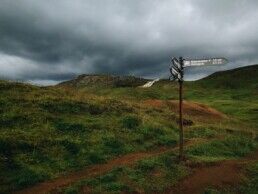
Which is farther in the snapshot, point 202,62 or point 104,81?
point 104,81

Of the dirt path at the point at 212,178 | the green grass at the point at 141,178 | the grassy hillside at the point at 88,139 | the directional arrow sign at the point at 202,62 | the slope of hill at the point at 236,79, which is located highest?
the slope of hill at the point at 236,79

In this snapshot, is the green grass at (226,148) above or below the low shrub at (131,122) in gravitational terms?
below

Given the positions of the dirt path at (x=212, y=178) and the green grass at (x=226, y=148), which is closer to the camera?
the dirt path at (x=212, y=178)

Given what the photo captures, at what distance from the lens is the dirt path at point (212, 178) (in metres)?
18.4

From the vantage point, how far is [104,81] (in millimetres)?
170875

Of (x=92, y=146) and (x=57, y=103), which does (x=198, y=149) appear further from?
(x=57, y=103)

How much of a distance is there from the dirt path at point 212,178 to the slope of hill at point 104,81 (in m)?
128

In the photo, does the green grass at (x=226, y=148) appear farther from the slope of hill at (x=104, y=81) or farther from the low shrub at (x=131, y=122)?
the slope of hill at (x=104, y=81)

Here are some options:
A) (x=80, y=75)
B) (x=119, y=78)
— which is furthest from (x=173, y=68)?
(x=80, y=75)

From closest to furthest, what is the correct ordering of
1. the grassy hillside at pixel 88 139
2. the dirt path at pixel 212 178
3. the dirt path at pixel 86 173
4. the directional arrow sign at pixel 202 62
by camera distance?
the dirt path at pixel 86 173 → the dirt path at pixel 212 178 → the grassy hillside at pixel 88 139 → the directional arrow sign at pixel 202 62

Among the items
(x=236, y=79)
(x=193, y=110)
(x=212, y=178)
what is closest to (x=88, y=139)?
(x=212, y=178)

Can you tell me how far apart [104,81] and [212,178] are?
152 m

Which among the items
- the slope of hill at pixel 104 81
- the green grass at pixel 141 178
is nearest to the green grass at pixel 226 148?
the green grass at pixel 141 178

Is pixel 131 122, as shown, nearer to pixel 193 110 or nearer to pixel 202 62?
pixel 202 62
